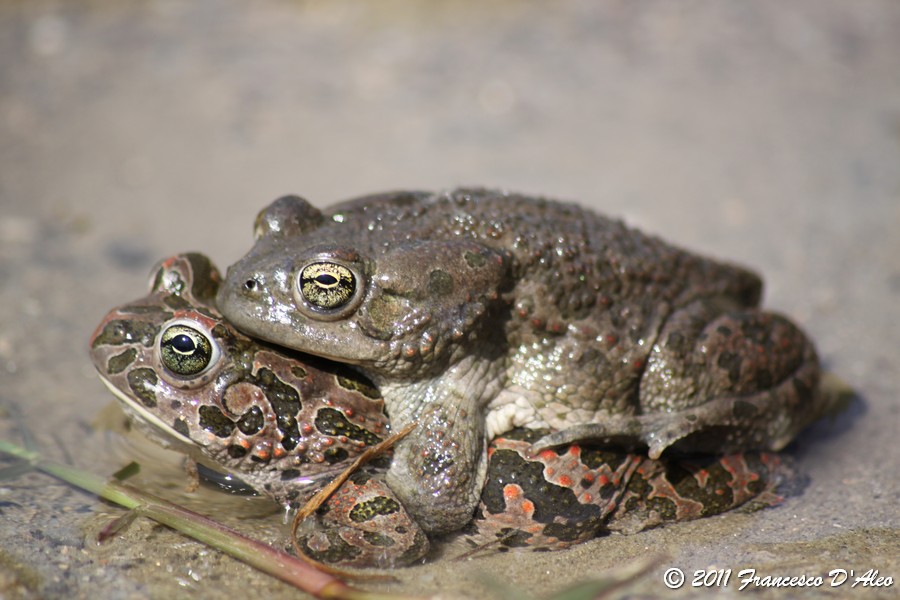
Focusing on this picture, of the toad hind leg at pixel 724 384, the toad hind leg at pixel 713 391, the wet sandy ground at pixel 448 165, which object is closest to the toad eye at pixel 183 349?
the wet sandy ground at pixel 448 165

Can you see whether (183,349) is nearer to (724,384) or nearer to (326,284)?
(326,284)

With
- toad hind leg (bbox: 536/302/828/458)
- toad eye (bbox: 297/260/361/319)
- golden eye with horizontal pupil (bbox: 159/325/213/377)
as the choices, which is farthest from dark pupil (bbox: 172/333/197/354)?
toad hind leg (bbox: 536/302/828/458)

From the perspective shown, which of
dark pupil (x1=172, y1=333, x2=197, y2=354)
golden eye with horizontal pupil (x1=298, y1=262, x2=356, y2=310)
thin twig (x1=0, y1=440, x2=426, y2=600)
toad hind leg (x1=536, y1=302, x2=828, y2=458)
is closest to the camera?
thin twig (x1=0, y1=440, x2=426, y2=600)

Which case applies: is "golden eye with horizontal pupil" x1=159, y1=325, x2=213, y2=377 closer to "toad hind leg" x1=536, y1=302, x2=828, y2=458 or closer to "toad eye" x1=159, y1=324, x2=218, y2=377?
"toad eye" x1=159, y1=324, x2=218, y2=377

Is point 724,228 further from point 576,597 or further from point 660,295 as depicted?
point 576,597

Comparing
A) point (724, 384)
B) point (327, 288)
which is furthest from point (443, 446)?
point (724, 384)

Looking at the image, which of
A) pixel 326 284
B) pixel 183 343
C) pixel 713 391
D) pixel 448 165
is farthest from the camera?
pixel 448 165

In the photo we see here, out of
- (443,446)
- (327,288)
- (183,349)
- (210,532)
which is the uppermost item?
(327,288)
